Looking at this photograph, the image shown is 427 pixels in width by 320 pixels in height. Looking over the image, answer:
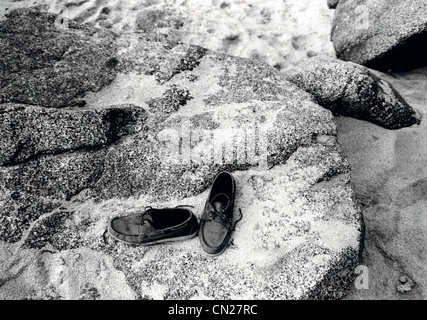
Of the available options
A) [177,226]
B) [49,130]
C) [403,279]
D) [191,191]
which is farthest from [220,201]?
[49,130]

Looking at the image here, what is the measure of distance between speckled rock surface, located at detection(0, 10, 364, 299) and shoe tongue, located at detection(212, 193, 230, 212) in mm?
133

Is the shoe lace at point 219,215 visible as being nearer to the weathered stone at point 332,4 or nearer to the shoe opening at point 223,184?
the shoe opening at point 223,184

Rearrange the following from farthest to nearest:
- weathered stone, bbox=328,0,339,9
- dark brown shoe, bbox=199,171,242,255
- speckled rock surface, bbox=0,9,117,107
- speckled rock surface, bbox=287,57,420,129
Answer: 1. weathered stone, bbox=328,0,339,9
2. speckled rock surface, bbox=287,57,420,129
3. speckled rock surface, bbox=0,9,117,107
4. dark brown shoe, bbox=199,171,242,255

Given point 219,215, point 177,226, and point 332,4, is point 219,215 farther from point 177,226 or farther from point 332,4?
point 332,4

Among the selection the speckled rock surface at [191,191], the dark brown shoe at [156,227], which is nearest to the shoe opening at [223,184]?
the speckled rock surface at [191,191]

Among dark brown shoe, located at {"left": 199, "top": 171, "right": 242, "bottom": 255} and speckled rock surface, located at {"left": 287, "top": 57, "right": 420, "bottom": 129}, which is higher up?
speckled rock surface, located at {"left": 287, "top": 57, "right": 420, "bottom": 129}

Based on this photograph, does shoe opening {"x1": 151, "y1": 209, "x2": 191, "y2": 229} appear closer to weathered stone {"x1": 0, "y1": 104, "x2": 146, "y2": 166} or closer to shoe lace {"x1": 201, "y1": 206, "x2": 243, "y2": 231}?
shoe lace {"x1": 201, "y1": 206, "x2": 243, "y2": 231}

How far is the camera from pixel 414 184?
2402 mm

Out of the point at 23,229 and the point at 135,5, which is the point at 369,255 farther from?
the point at 135,5

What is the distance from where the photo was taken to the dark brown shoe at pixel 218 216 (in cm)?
199

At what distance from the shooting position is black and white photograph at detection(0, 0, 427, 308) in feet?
6.23

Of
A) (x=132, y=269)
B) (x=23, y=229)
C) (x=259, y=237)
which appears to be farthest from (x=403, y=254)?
(x=23, y=229)

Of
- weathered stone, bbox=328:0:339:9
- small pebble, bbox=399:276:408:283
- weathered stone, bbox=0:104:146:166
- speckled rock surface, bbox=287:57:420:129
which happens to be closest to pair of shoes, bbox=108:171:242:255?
weathered stone, bbox=0:104:146:166

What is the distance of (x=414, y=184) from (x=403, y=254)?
0.62 m
